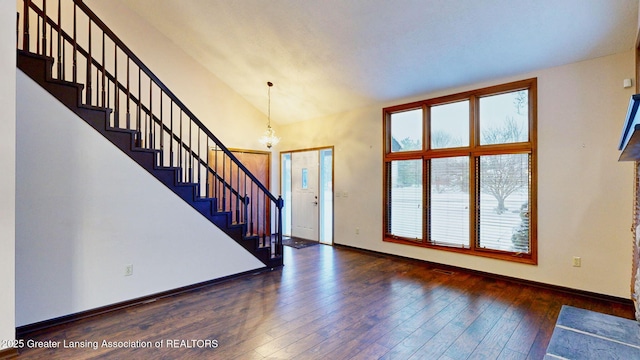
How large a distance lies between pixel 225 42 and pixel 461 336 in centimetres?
523

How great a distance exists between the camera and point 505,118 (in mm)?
4203

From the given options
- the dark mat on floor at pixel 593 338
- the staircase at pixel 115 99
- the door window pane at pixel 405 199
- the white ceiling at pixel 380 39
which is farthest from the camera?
the door window pane at pixel 405 199

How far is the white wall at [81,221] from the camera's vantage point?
8.64 ft

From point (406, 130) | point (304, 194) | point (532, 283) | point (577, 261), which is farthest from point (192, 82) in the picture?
point (577, 261)

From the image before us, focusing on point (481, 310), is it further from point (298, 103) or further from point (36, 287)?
point (298, 103)

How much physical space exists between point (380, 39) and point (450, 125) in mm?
1807

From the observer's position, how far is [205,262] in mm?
3832

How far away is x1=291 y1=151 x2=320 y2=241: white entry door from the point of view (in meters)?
6.71

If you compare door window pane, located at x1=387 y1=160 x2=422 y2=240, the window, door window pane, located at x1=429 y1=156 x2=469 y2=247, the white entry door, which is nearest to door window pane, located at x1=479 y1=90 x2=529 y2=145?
the window

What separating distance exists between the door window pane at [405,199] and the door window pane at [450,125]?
503 millimetres

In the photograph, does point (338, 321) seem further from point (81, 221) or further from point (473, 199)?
point (473, 199)

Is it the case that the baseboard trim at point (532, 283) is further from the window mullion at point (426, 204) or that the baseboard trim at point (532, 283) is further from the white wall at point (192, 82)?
the white wall at point (192, 82)
